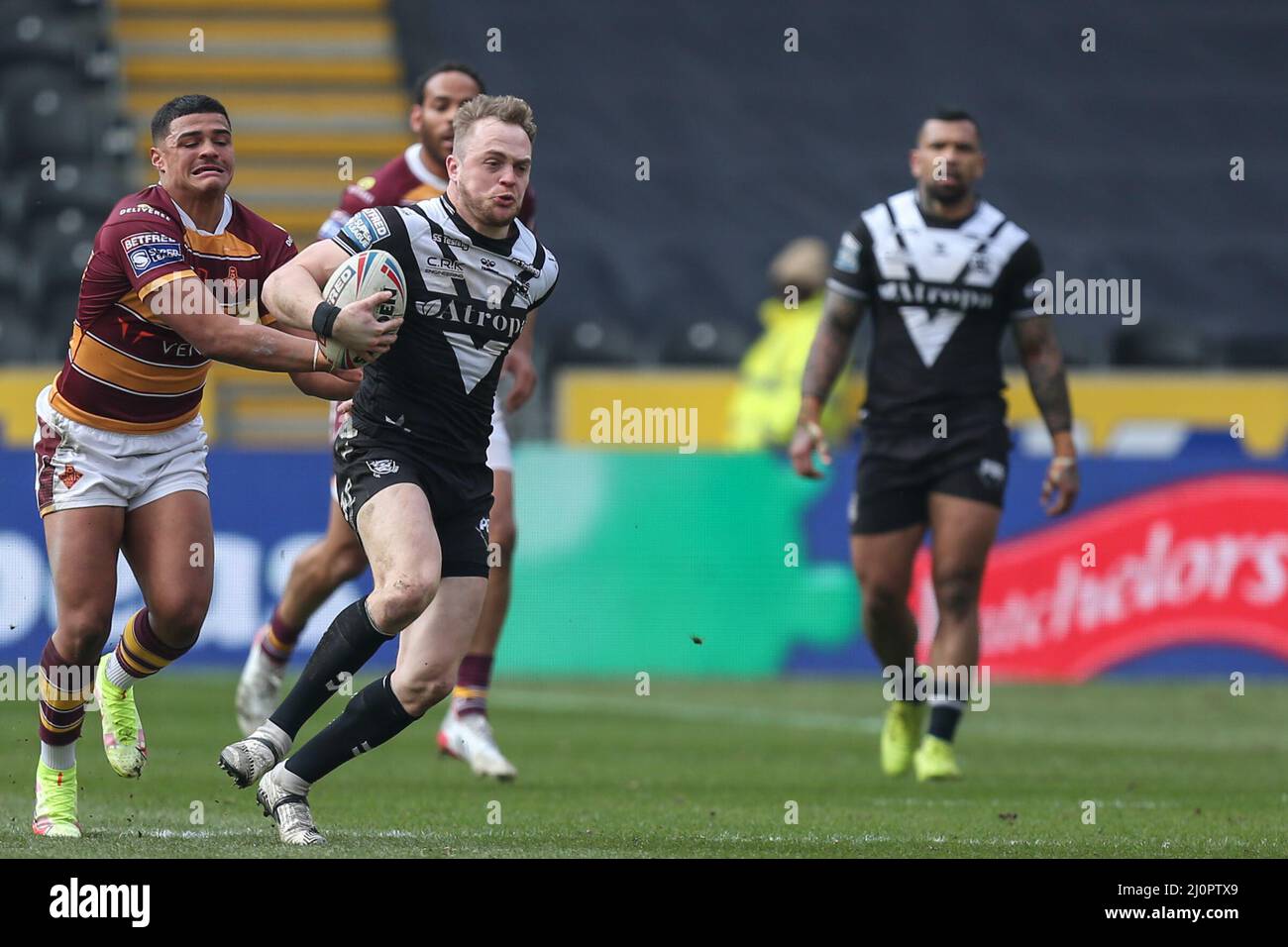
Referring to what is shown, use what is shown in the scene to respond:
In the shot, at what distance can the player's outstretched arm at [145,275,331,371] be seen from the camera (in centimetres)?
666

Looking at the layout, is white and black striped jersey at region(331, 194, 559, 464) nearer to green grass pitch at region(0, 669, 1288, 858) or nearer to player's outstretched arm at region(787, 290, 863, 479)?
green grass pitch at region(0, 669, 1288, 858)

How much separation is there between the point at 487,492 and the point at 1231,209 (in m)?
18.2

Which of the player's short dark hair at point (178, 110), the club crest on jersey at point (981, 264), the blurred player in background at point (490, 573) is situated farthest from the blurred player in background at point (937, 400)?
the player's short dark hair at point (178, 110)

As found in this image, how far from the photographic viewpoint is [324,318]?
6.30m

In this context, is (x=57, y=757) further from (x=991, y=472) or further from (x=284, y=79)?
(x=284, y=79)

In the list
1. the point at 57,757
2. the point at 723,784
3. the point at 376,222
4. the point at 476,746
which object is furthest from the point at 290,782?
the point at 723,784

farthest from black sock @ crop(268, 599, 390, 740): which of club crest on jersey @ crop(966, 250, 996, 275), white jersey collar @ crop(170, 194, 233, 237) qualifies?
club crest on jersey @ crop(966, 250, 996, 275)

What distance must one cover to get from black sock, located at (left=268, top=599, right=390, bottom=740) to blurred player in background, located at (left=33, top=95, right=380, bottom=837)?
2.23 ft

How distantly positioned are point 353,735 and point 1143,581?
356 inches

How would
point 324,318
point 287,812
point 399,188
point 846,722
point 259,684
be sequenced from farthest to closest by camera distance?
point 846,722 → point 259,684 → point 399,188 → point 287,812 → point 324,318

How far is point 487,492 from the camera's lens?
23.2 ft

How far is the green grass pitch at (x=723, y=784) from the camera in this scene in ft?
23.0

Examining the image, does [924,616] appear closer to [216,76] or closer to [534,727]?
[534,727]

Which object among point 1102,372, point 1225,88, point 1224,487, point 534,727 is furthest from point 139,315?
point 1225,88
